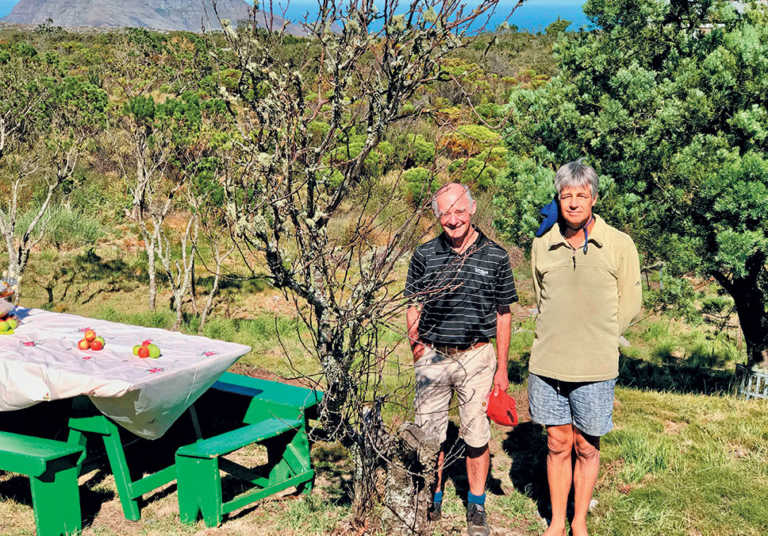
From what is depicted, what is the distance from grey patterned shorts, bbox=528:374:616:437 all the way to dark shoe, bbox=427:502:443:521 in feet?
2.40

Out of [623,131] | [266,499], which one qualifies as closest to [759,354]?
[623,131]

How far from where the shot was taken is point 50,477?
10.8 feet

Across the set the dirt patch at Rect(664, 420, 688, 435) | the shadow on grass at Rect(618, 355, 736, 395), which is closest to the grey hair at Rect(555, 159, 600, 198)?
the dirt patch at Rect(664, 420, 688, 435)

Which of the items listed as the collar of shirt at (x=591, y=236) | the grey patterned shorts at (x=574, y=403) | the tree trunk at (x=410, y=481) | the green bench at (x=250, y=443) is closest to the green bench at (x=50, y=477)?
the green bench at (x=250, y=443)

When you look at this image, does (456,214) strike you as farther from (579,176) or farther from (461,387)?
(461,387)

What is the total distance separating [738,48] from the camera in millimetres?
4574

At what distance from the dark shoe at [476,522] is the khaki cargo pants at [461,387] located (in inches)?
12.4

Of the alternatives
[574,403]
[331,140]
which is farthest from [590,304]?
[331,140]

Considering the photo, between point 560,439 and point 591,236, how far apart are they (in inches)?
36.4

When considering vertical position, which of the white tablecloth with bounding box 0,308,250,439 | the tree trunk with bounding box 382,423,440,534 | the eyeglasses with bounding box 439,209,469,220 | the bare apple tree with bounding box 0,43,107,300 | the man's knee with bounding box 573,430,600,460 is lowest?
the tree trunk with bounding box 382,423,440,534

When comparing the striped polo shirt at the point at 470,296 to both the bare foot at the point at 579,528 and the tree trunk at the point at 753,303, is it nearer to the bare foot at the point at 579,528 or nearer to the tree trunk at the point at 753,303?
the bare foot at the point at 579,528

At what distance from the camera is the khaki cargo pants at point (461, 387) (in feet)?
10.7

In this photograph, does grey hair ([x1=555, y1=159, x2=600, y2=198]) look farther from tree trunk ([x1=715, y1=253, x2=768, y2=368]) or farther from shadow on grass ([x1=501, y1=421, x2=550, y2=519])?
tree trunk ([x1=715, y1=253, x2=768, y2=368])

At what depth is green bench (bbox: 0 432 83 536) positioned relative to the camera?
3258 millimetres
